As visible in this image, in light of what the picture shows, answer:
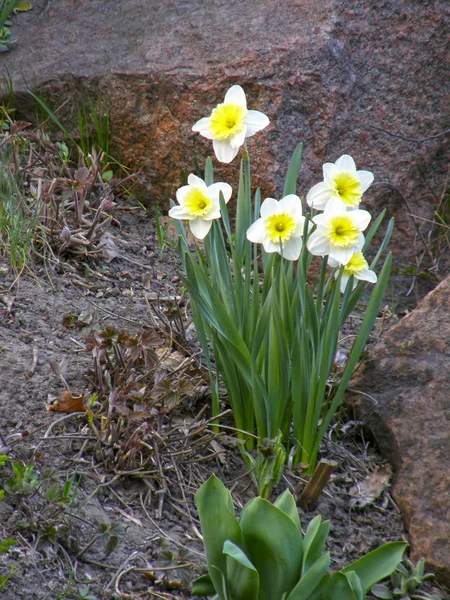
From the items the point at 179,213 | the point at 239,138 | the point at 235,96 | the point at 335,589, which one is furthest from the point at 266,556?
the point at 235,96

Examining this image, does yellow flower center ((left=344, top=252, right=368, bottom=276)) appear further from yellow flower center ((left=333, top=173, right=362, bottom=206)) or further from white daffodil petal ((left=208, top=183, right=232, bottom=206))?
white daffodil petal ((left=208, top=183, right=232, bottom=206))

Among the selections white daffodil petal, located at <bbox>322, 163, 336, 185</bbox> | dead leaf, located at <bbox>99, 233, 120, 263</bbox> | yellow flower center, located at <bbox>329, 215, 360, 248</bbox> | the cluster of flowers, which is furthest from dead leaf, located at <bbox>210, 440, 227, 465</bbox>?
dead leaf, located at <bbox>99, 233, 120, 263</bbox>

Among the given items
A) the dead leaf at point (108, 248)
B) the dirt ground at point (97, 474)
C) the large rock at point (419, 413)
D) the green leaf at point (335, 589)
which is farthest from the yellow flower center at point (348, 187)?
the dead leaf at point (108, 248)

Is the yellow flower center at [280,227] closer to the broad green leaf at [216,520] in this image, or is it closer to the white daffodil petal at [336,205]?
the white daffodil petal at [336,205]

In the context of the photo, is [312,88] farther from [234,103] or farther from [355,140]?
[234,103]

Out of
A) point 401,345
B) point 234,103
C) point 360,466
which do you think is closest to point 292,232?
point 234,103

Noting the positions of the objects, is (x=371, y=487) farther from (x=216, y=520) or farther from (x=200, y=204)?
(x=200, y=204)
